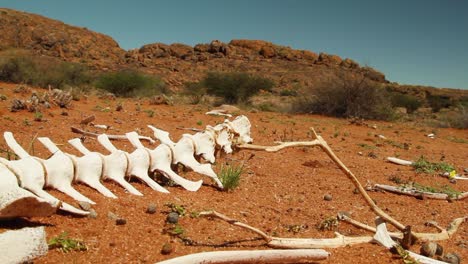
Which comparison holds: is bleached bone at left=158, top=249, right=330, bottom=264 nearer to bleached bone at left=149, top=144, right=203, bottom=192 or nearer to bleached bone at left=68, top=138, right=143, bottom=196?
bleached bone at left=68, top=138, right=143, bottom=196

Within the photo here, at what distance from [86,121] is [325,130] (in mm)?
7641

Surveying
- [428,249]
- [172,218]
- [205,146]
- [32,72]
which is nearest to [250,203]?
[205,146]

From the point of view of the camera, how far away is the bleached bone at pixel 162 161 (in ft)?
13.7

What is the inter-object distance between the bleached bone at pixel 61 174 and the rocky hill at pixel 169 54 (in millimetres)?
40863

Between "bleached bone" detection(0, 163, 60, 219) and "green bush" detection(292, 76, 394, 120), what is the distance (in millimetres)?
17697

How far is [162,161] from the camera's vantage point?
424 centimetres

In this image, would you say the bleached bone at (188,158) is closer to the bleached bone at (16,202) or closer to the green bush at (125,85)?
the bleached bone at (16,202)

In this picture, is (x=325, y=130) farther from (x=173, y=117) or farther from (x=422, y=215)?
(x=422, y=215)

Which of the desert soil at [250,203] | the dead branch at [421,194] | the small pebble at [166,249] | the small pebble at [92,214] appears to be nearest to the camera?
the small pebble at [166,249]

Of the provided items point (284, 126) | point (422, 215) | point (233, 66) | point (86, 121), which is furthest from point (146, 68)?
point (422, 215)

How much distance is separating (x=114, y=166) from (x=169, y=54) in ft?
191

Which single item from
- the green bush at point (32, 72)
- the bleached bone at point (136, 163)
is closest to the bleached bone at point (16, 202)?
the bleached bone at point (136, 163)

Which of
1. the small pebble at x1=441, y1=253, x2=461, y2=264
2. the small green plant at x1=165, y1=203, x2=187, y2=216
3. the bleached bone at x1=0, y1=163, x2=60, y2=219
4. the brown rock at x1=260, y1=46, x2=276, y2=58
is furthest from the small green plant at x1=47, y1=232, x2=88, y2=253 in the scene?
the brown rock at x1=260, y1=46, x2=276, y2=58

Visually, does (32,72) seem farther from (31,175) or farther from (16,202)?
(16,202)
